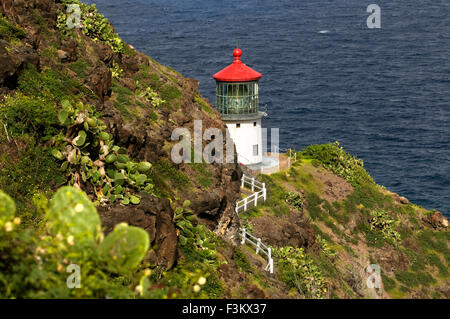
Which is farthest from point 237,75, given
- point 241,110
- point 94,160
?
point 94,160

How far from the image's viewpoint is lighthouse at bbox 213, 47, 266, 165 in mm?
47875

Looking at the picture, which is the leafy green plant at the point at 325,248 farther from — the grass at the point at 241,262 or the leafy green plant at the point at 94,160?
the leafy green plant at the point at 94,160

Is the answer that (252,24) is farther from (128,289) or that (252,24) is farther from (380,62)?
(128,289)

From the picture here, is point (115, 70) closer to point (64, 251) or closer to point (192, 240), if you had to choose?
point (192, 240)

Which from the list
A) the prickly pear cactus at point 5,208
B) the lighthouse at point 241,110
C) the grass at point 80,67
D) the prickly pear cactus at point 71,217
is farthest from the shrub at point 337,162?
the prickly pear cactus at point 5,208

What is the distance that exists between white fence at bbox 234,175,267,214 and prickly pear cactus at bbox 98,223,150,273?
26.4 meters

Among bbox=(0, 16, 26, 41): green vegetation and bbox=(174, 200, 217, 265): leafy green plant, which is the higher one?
bbox=(0, 16, 26, 41): green vegetation

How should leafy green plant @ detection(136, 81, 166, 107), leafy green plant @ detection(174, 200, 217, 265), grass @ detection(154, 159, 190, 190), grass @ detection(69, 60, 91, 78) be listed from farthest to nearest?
leafy green plant @ detection(136, 81, 166, 107), grass @ detection(69, 60, 91, 78), grass @ detection(154, 159, 190, 190), leafy green plant @ detection(174, 200, 217, 265)

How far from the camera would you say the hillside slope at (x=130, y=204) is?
1123cm

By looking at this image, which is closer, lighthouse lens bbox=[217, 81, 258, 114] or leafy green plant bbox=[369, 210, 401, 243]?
leafy green plant bbox=[369, 210, 401, 243]

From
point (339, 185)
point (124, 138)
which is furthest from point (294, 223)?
point (124, 138)

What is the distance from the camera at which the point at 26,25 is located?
2686cm

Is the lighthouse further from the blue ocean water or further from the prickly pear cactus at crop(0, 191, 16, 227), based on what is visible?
the prickly pear cactus at crop(0, 191, 16, 227)

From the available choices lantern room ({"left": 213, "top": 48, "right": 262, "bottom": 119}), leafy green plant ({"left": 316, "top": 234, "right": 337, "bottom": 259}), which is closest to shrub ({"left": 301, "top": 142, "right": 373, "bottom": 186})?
lantern room ({"left": 213, "top": 48, "right": 262, "bottom": 119})
